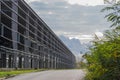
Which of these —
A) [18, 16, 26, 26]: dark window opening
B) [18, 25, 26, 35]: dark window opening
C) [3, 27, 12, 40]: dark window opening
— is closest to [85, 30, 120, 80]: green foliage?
[3, 27, 12, 40]: dark window opening

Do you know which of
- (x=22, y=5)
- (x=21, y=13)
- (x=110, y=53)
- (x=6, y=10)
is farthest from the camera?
(x=22, y=5)

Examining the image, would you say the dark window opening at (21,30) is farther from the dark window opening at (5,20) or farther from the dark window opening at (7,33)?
the dark window opening at (5,20)

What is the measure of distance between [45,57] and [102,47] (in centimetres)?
13471

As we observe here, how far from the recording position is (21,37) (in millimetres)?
103312

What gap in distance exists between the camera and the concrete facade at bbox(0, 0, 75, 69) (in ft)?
286

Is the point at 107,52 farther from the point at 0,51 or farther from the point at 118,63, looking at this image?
the point at 0,51

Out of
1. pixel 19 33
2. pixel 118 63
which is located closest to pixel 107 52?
pixel 118 63

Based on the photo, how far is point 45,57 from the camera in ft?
486

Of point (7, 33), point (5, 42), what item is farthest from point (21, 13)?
point (5, 42)

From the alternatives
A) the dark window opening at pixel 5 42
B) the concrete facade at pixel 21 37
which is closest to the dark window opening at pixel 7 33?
the concrete facade at pixel 21 37

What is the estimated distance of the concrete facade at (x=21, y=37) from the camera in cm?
8719

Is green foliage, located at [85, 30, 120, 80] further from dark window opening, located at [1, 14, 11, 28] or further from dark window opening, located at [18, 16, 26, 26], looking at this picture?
dark window opening, located at [18, 16, 26, 26]

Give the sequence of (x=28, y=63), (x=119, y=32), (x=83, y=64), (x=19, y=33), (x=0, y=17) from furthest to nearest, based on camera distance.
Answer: (x=28, y=63), (x=19, y=33), (x=0, y=17), (x=83, y=64), (x=119, y=32)

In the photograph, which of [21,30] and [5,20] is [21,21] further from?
[5,20]
